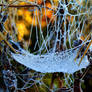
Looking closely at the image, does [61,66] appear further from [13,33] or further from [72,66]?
[13,33]

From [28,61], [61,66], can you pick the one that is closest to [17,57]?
[28,61]

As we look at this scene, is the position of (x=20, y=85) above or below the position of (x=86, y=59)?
below

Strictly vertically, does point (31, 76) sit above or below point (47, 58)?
below

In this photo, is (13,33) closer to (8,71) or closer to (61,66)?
(8,71)

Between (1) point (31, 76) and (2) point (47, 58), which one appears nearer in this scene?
(2) point (47, 58)

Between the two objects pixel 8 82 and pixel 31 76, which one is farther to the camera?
pixel 31 76

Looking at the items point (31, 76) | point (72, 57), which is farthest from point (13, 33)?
point (72, 57)

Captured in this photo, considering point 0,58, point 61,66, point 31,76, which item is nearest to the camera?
point 61,66

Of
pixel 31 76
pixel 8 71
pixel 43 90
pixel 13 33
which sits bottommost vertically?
pixel 43 90

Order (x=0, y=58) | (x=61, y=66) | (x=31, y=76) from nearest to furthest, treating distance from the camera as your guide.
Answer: (x=61, y=66) < (x=0, y=58) < (x=31, y=76)
